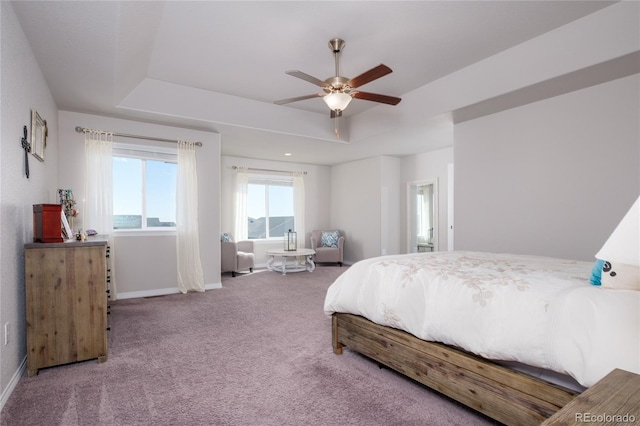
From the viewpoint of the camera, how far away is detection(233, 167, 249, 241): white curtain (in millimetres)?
6977

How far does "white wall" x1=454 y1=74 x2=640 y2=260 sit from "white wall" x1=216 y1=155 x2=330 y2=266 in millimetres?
4064

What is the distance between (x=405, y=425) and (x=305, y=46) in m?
3.19

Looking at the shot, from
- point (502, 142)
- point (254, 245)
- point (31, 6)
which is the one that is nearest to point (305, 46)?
point (31, 6)

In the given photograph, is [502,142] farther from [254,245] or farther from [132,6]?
[254,245]

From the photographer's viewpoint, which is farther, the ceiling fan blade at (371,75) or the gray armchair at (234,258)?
the gray armchair at (234,258)

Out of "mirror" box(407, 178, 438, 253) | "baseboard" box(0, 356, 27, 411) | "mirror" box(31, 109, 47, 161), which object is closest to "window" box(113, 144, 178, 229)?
"mirror" box(31, 109, 47, 161)

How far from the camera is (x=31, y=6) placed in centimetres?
216

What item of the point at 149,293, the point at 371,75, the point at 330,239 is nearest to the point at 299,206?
the point at 330,239

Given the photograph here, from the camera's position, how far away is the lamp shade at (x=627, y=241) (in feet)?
2.70

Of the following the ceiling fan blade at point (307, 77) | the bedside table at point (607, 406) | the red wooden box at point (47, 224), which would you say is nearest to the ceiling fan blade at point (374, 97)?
the ceiling fan blade at point (307, 77)

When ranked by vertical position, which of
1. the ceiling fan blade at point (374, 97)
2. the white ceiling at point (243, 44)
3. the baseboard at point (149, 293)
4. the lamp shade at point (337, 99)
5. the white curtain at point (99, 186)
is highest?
the white ceiling at point (243, 44)

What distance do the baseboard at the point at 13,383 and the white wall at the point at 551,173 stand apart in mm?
4522
